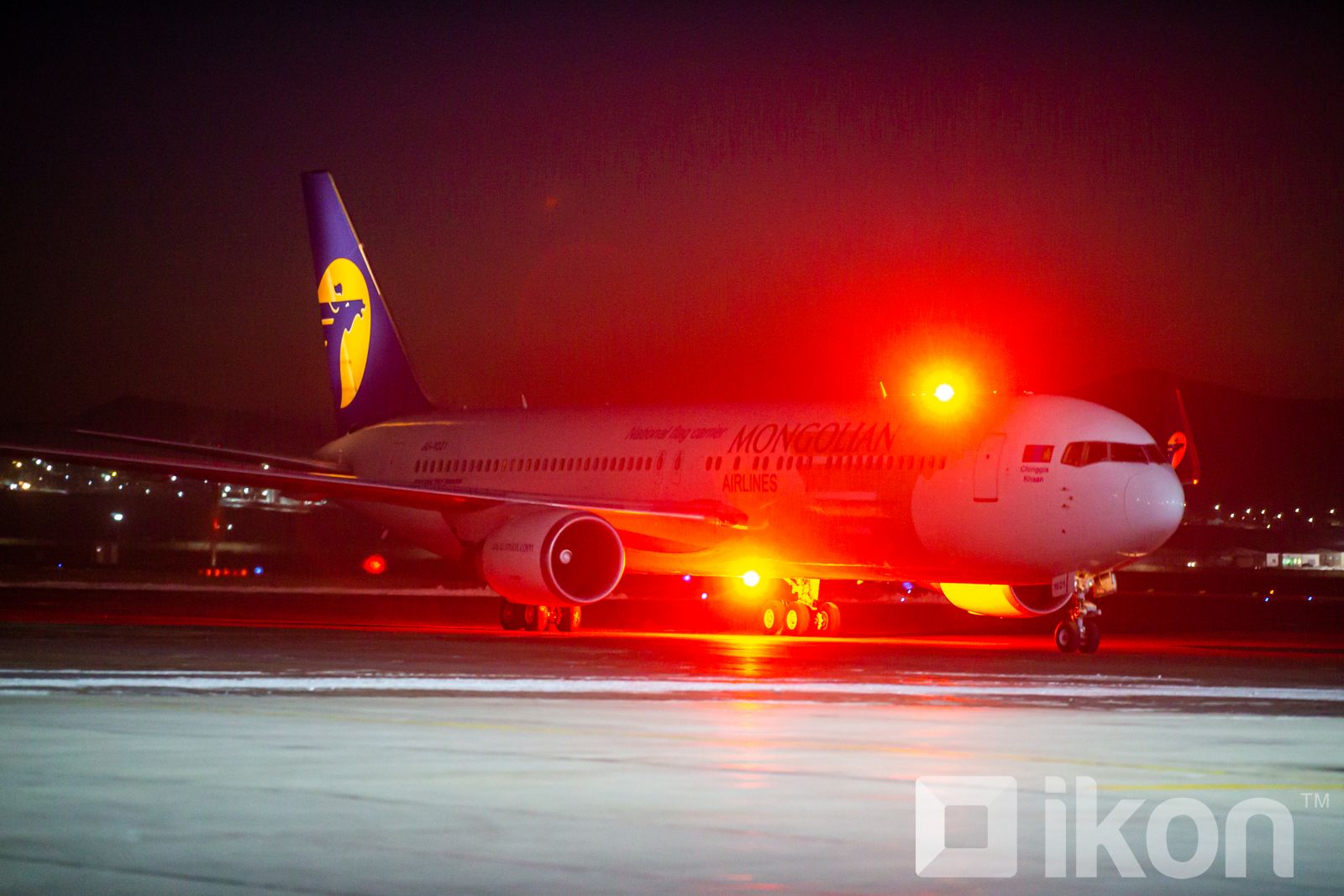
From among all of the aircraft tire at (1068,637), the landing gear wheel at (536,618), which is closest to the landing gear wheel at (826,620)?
the landing gear wheel at (536,618)

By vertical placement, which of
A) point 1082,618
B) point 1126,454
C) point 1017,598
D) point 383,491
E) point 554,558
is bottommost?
point 1082,618

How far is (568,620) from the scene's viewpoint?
102 ft

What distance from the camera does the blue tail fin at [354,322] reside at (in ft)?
129

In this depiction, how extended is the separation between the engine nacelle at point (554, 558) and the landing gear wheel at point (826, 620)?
361 cm

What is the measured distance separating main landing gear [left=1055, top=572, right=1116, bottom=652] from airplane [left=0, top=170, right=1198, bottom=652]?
34 millimetres

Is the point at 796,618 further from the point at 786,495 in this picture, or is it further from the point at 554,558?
the point at 554,558

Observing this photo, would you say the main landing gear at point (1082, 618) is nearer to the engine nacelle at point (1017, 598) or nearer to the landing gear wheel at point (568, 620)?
the engine nacelle at point (1017, 598)

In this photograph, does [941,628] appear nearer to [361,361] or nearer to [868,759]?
[361,361]

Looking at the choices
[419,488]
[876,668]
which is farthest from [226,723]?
[419,488]

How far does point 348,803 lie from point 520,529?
65.2 ft

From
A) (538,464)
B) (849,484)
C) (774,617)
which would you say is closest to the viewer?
(849,484)

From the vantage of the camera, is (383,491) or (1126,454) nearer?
(1126,454)

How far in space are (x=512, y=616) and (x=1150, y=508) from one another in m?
10.6

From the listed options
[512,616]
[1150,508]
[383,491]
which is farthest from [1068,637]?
[383,491]
